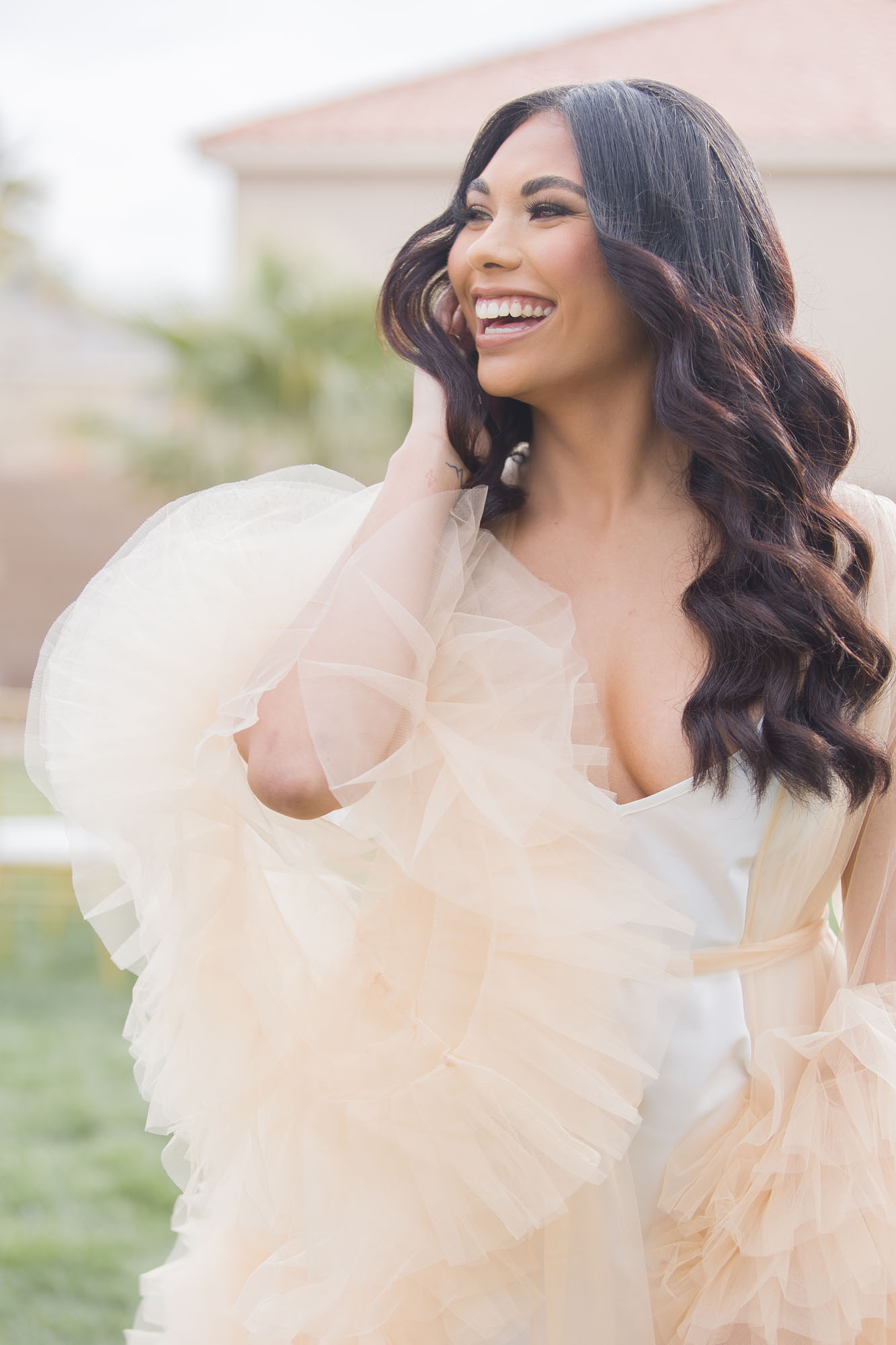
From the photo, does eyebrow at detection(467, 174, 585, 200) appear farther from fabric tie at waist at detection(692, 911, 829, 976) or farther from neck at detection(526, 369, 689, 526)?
fabric tie at waist at detection(692, 911, 829, 976)

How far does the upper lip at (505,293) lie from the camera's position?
156 cm

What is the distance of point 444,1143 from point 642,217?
1.18m

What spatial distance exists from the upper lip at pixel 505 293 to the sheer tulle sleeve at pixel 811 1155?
0.59 m

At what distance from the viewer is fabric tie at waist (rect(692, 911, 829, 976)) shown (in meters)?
1.48

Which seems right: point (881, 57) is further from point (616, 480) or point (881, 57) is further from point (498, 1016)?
point (498, 1016)

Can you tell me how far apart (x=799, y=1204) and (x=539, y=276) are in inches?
46.7

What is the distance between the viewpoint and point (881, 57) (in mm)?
3725

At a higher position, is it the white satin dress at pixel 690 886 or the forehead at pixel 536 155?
the forehead at pixel 536 155

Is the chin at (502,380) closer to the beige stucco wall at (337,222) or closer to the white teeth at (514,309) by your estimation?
the white teeth at (514,309)

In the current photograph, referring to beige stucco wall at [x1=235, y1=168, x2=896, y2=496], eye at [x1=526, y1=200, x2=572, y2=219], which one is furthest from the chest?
beige stucco wall at [x1=235, y1=168, x2=896, y2=496]

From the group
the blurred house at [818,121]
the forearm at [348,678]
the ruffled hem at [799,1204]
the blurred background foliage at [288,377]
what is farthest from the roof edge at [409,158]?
the ruffled hem at [799,1204]

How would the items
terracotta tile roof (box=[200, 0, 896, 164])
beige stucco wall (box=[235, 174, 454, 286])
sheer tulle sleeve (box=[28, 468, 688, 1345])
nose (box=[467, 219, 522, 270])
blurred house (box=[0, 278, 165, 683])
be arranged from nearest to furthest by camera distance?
sheer tulle sleeve (box=[28, 468, 688, 1345])
nose (box=[467, 219, 522, 270])
terracotta tile roof (box=[200, 0, 896, 164])
beige stucco wall (box=[235, 174, 454, 286])
blurred house (box=[0, 278, 165, 683])

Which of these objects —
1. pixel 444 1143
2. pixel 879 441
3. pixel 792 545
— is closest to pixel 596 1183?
pixel 444 1143

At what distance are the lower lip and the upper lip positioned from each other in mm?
25
